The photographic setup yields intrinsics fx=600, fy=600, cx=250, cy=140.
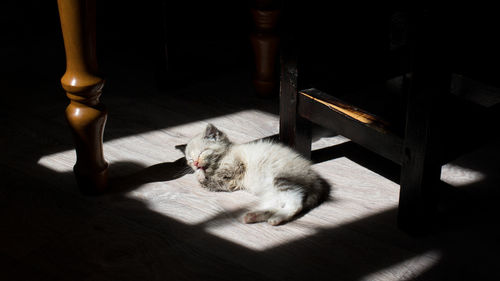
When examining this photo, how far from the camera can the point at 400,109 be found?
184 centimetres

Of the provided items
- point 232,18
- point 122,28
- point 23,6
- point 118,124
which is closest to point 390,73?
point 118,124

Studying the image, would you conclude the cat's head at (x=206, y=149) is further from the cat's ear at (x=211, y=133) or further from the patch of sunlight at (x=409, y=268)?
the patch of sunlight at (x=409, y=268)

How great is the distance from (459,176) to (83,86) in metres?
1.04

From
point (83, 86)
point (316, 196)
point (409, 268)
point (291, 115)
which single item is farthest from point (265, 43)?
point (409, 268)

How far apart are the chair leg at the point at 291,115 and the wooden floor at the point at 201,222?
0.30 feet

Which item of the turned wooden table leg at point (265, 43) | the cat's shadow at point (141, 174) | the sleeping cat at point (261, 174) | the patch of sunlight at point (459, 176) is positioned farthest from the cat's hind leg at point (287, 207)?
Result: the turned wooden table leg at point (265, 43)

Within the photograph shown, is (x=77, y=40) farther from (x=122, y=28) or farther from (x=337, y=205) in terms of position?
(x=122, y=28)

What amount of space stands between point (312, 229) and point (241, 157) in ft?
1.00

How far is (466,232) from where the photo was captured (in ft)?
4.64

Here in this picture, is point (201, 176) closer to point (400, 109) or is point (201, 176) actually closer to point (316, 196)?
point (316, 196)

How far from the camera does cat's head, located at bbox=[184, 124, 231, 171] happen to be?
161 cm

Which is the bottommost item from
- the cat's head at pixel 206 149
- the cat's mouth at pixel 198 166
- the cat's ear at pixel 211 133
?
the cat's mouth at pixel 198 166

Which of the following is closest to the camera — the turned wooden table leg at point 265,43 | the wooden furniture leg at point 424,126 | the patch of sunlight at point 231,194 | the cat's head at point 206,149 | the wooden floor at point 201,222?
the wooden furniture leg at point 424,126

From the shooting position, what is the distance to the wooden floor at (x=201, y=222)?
51.2 inches
